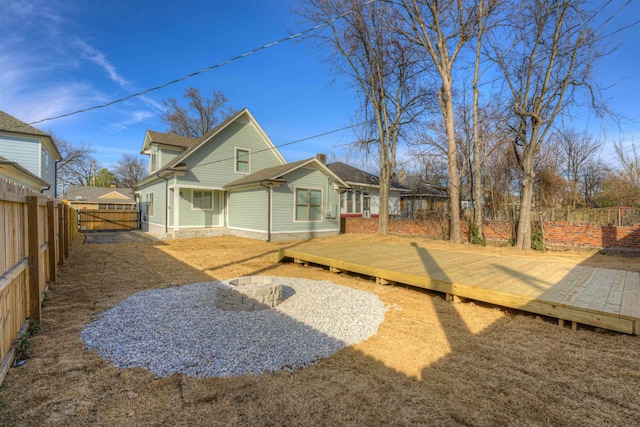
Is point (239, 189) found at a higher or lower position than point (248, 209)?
higher

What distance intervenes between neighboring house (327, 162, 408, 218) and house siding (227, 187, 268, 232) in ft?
24.6

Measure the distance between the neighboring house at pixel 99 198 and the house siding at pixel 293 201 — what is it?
26220 mm

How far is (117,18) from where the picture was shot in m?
9.80

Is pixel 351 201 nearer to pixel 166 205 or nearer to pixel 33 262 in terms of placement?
pixel 166 205

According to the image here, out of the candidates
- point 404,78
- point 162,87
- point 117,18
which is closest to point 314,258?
point 162,87

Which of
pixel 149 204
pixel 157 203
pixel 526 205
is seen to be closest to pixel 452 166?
pixel 526 205

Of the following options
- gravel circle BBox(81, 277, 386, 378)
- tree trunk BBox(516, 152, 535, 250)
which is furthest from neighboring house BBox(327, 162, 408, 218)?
gravel circle BBox(81, 277, 386, 378)

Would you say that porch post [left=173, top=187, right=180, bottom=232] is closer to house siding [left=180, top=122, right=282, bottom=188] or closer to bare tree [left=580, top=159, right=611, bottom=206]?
house siding [left=180, top=122, right=282, bottom=188]

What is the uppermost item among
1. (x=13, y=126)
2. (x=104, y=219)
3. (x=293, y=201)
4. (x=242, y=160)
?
(x=13, y=126)

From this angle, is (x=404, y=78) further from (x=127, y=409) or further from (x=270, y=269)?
(x=127, y=409)

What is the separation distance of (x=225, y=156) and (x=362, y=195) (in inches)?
396

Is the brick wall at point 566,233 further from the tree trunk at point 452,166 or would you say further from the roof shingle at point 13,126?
the roof shingle at point 13,126

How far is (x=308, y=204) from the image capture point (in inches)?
561

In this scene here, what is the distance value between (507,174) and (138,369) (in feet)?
58.8
